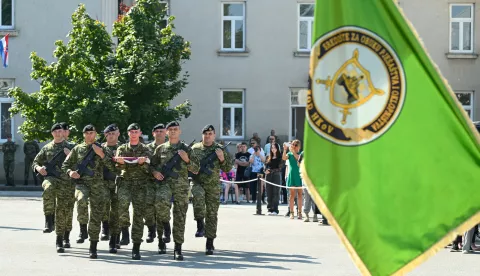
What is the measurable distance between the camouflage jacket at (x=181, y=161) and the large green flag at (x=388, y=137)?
8762 mm

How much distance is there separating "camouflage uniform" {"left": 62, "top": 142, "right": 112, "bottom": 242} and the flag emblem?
9.31 meters

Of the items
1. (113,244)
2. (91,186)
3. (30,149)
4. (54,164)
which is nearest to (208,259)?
(113,244)

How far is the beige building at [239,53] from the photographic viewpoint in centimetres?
3516

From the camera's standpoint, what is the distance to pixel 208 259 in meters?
14.3

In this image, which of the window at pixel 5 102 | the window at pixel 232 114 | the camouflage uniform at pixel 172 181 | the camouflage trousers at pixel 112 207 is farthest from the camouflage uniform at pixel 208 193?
the window at pixel 5 102

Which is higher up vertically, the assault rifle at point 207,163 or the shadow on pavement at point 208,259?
the assault rifle at point 207,163

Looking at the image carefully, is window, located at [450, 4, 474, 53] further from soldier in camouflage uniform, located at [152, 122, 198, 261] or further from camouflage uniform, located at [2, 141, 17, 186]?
soldier in camouflage uniform, located at [152, 122, 198, 261]

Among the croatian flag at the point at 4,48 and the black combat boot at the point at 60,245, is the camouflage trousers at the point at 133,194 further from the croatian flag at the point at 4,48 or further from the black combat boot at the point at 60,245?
the croatian flag at the point at 4,48

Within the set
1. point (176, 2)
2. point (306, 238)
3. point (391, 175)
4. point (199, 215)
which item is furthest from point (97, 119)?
point (391, 175)

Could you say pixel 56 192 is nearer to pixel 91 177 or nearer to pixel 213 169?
pixel 91 177

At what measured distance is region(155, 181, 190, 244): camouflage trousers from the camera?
45.8 ft

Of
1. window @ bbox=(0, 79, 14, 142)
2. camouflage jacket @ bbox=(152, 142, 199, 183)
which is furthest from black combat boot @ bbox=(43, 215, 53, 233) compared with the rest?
window @ bbox=(0, 79, 14, 142)

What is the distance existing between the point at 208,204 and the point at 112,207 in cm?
147

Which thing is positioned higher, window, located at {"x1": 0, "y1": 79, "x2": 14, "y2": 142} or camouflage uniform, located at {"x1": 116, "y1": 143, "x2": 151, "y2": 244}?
window, located at {"x1": 0, "y1": 79, "x2": 14, "y2": 142}
